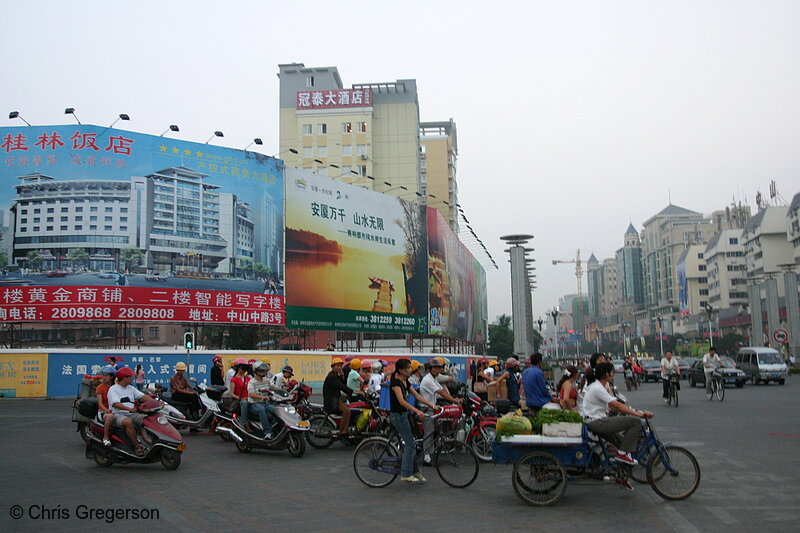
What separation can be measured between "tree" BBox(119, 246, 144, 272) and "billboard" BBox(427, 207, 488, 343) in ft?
66.5

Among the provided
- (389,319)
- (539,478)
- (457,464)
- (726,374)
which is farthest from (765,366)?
(539,478)

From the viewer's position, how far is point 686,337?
124312 millimetres

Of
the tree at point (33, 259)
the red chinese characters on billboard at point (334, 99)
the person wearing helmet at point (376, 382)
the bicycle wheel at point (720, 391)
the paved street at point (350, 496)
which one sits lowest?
the paved street at point (350, 496)

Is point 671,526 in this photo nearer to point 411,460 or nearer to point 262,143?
point 411,460

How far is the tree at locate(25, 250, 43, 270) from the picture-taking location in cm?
3072

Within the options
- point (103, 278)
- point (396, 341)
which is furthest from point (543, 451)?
point (396, 341)

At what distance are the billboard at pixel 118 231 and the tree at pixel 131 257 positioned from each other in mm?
45

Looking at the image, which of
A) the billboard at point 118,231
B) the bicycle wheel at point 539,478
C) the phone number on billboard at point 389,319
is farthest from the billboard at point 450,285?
the bicycle wheel at point 539,478

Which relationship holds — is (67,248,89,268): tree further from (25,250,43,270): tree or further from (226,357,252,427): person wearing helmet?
(226,357,252,427): person wearing helmet

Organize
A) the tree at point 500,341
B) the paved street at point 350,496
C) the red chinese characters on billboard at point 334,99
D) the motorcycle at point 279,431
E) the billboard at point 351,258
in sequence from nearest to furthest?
the paved street at point 350,496, the motorcycle at point 279,431, the billboard at point 351,258, the red chinese characters on billboard at point 334,99, the tree at point 500,341

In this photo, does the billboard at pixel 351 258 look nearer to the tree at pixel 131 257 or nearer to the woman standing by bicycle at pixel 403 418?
the tree at pixel 131 257

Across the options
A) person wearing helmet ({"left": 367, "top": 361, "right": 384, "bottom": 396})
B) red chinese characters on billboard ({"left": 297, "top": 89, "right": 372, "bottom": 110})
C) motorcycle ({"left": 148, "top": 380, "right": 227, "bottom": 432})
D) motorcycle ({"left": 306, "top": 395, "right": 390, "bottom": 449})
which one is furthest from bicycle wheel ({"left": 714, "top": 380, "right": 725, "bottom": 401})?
red chinese characters on billboard ({"left": 297, "top": 89, "right": 372, "bottom": 110})

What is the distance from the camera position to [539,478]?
7.68m

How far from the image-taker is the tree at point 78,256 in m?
30.8
